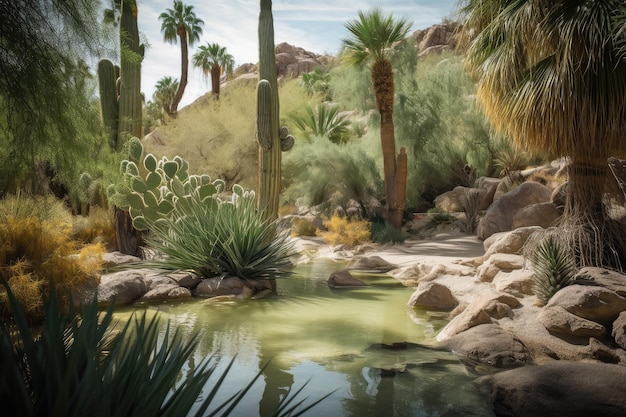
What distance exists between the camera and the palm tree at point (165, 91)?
37.1m

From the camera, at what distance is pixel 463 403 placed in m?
3.88

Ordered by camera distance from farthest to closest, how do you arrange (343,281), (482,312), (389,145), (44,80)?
(389,145)
(343,281)
(482,312)
(44,80)

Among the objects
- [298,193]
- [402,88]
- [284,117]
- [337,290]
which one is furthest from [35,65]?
[284,117]

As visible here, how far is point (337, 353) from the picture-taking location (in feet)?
17.0

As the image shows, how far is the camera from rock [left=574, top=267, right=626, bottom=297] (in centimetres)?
582

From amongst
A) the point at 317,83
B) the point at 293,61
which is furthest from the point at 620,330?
the point at 293,61

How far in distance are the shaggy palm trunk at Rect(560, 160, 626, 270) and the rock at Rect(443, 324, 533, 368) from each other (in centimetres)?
245

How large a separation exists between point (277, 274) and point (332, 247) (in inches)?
243

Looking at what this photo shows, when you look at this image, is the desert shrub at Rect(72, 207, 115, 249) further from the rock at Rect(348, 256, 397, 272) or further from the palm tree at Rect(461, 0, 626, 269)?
the palm tree at Rect(461, 0, 626, 269)

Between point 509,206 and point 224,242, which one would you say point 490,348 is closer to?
point 224,242

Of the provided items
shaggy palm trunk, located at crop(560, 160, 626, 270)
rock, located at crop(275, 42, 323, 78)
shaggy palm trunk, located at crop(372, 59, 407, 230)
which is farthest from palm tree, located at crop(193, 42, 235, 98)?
shaggy palm trunk, located at crop(560, 160, 626, 270)

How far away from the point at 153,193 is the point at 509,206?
850cm

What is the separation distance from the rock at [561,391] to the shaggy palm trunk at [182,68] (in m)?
27.4

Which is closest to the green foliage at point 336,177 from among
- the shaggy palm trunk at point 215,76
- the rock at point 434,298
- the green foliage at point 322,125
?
the green foliage at point 322,125
